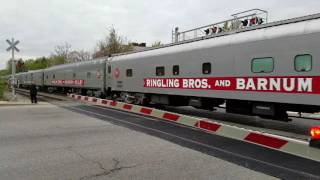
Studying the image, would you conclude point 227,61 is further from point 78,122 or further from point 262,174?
point 262,174

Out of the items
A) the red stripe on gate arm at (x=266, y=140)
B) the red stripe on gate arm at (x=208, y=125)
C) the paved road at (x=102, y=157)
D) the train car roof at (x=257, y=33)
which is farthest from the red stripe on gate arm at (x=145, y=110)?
the red stripe on gate arm at (x=266, y=140)

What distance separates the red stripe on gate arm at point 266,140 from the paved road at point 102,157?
2.02 ft

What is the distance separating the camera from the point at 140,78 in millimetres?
20422

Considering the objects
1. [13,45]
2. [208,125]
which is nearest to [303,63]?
[208,125]

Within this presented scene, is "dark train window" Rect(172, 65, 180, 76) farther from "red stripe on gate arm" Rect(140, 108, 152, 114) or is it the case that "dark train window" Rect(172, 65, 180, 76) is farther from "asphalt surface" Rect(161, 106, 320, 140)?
"red stripe on gate arm" Rect(140, 108, 152, 114)

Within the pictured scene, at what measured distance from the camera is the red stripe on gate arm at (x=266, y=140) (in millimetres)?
6127

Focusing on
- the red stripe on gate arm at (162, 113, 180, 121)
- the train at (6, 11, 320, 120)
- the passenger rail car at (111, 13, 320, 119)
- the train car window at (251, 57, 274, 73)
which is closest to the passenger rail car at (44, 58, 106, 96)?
the train at (6, 11, 320, 120)

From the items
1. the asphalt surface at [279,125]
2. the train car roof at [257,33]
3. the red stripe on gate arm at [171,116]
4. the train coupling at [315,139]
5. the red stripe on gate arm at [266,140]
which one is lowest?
the asphalt surface at [279,125]

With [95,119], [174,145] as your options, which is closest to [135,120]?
[95,119]

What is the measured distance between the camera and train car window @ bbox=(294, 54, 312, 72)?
11.0 m

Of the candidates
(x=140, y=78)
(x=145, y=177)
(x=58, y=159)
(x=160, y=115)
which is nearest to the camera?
(x=145, y=177)

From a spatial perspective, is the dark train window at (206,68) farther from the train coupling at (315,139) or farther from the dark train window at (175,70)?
the train coupling at (315,139)

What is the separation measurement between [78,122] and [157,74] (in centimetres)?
552

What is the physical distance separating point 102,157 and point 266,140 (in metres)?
3.59
